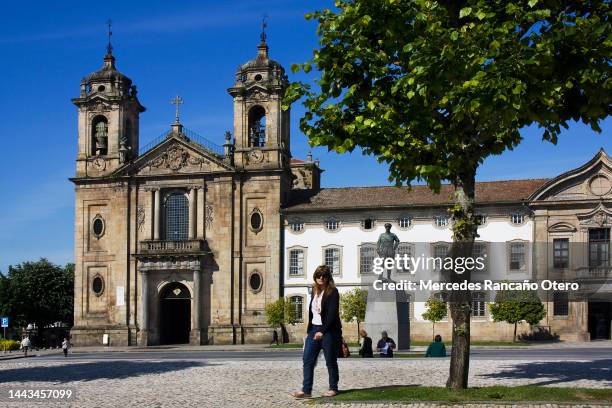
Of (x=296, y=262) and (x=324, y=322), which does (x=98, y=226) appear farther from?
(x=324, y=322)

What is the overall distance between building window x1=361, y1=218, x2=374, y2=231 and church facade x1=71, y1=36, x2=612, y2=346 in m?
0.06

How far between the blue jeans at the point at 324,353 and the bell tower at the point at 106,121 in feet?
154

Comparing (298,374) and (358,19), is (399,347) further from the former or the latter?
(358,19)

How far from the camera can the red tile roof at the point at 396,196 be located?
53438mm

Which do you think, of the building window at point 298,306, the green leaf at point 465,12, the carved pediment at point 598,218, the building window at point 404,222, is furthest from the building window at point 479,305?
the green leaf at point 465,12

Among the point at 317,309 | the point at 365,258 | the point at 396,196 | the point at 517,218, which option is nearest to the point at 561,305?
the point at 517,218

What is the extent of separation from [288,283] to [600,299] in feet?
62.8

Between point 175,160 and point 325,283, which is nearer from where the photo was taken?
point 325,283

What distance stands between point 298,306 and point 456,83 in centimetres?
4223

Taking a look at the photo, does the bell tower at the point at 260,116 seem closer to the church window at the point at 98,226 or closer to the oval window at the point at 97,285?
the church window at the point at 98,226

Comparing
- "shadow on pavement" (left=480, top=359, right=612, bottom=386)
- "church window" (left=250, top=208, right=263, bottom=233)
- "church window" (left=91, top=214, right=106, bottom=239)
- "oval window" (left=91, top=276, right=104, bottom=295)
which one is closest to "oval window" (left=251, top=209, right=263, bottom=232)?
"church window" (left=250, top=208, right=263, bottom=233)

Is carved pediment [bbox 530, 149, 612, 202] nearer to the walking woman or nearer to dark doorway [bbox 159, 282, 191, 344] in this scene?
dark doorway [bbox 159, 282, 191, 344]

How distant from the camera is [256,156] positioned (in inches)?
2260

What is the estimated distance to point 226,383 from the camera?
18.6 m
